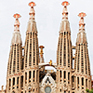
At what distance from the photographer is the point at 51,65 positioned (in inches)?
2761

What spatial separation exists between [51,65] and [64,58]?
8.06ft

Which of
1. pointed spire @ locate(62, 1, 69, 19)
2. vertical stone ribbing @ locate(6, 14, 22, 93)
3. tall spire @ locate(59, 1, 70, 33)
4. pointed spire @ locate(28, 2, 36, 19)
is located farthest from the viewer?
pointed spire @ locate(28, 2, 36, 19)

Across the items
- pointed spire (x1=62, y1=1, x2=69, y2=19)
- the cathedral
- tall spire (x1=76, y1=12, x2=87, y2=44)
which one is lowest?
the cathedral

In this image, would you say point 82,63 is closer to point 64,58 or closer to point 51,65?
point 64,58

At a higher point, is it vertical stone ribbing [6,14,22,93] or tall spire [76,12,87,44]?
tall spire [76,12,87,44]

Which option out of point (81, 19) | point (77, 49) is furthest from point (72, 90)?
point (81, 19)

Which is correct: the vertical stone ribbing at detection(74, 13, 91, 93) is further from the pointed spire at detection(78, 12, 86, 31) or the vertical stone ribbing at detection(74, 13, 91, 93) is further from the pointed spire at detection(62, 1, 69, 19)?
the pointed spire at detection(62, 1, 69, 19)

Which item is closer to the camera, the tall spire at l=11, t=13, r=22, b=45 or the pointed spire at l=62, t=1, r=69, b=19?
the tall spire at l=11, t=13, r=22, b=45

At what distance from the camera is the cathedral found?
68.2 m

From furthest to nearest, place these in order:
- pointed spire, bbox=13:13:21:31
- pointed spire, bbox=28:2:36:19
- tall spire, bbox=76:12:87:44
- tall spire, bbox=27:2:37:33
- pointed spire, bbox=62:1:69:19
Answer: pointed spire, bbox=13:13:21:31
pointed spire, bbox=28:2:36:19
pointed spire, bbox=62:1:69:19
tall spire, bbox=27:2:37:33
tall spire, bbox=76:12:87:44

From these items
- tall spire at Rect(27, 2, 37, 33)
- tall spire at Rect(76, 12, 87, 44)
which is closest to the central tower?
tall spire at Rect(76, 12, 87, 44)

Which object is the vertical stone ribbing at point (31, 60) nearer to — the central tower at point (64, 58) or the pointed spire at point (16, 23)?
the pointed spire at point (16, 23)

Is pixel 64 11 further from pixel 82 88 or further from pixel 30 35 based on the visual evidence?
pixel 82 88

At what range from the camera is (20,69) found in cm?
6950
